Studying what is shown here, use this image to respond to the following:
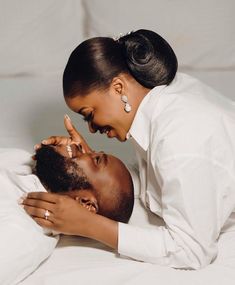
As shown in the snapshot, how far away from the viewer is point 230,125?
1224 mm

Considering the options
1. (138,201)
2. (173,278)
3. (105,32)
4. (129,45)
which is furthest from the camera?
(105,32)

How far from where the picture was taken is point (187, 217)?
1152 mm

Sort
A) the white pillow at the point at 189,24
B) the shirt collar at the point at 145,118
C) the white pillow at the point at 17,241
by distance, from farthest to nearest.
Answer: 1. the white pillow at the point at 189,24
2. the shirt collar at the point at 145,118
3. the white pillow at the point at 17,241

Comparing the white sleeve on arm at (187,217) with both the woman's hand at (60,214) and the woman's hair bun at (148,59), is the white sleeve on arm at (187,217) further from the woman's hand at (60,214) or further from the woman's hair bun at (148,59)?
the woman's hair bun at (148,59)

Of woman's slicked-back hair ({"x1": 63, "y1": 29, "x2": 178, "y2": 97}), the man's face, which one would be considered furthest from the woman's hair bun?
the man's face

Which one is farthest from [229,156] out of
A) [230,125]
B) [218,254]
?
[218,254]

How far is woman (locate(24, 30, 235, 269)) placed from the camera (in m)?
1.15

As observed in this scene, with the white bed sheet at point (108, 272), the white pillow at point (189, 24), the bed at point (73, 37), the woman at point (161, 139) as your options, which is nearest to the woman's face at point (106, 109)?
the woman at point (161, 139)

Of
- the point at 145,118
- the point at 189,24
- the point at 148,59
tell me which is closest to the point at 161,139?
the point at 145,118

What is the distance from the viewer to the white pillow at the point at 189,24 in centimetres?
220

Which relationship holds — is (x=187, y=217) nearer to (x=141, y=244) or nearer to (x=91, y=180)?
(x=141, y=244)

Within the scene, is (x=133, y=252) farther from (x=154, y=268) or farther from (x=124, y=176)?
(x=124, y=176)

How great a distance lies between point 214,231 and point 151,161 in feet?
0.68

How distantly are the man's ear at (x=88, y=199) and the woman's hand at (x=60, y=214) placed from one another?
6cm
